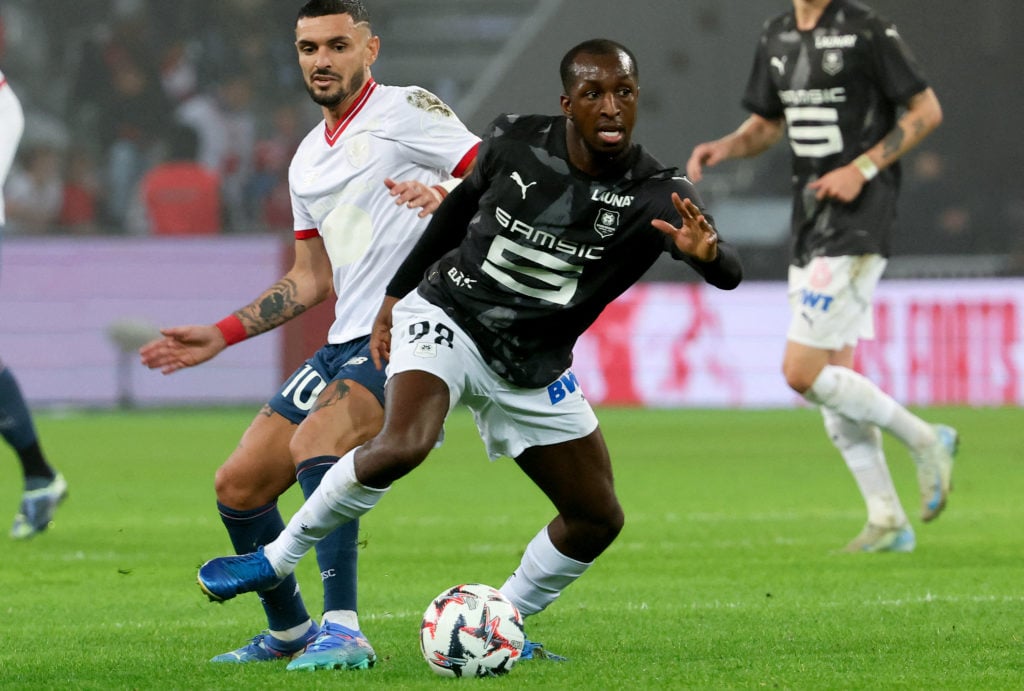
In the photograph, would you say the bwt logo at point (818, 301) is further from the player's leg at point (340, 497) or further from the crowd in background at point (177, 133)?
the crowd in background at point (177, 133)

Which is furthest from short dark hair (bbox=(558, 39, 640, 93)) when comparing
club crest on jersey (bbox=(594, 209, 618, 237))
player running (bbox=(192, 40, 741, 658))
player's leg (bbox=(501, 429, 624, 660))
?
player's leg (bbox=(501, 429, 624, 660))

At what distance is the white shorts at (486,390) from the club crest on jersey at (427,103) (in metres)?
0.77

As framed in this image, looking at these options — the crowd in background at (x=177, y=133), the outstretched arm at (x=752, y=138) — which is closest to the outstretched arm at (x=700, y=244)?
the outstretched arm at (x=752, y=138)

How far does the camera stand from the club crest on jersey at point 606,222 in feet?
15.9

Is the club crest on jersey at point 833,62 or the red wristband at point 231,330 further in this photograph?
the club crest on jersey at point 833,62

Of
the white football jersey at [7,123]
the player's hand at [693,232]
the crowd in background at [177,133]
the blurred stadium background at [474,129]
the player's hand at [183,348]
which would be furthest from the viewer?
the crowd in background at [177,133]

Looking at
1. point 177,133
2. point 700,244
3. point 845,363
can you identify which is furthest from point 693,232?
point 177,133

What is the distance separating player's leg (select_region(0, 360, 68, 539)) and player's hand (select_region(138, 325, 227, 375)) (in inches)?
114

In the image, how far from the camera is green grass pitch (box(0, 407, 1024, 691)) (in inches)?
189

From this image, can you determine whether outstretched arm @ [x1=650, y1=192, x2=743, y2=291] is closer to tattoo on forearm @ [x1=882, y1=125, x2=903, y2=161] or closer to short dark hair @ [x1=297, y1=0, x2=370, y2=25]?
short dark hair @ [x1=297, y1=0, x2=370, y2=25]

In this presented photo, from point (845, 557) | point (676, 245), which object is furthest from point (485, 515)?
point (676, 245)

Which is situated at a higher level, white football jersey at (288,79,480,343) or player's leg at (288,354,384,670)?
white football jersey at (288,79,480,343)

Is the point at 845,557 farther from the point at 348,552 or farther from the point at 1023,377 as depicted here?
the point at 1023,377

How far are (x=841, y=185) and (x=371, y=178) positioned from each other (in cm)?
285
